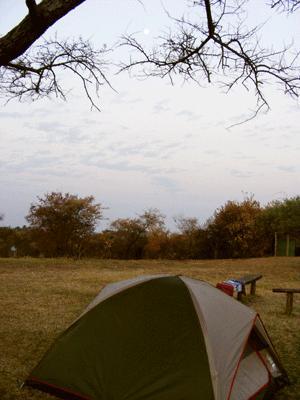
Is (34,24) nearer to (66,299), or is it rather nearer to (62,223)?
(66,299)

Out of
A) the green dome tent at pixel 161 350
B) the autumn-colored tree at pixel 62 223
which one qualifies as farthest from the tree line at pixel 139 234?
the green dome tent at pixel 161 350

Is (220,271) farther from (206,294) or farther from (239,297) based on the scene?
(206,294)

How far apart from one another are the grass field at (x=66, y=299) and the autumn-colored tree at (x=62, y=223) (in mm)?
4233

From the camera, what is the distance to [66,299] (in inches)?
410

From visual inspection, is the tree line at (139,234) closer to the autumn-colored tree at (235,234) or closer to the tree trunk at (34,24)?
the autumn-colored tree at (235,234)

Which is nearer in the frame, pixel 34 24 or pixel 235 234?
pixel 34 24

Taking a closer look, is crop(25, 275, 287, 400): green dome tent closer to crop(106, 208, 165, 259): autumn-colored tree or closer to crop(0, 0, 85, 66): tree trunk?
crop(0, 0, 85, 66): tree trunk

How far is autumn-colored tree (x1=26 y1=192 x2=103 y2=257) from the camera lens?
74.5 feet

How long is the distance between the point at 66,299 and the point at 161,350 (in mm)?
6113

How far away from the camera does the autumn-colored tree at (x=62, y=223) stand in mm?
22703

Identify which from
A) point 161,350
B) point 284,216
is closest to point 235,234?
point 284,216

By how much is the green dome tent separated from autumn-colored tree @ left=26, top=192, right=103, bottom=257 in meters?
17.6

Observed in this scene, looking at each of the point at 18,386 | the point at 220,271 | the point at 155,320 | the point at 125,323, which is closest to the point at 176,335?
the point at 155,320

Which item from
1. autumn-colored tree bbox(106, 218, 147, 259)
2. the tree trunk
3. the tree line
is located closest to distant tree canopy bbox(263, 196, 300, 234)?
the tree line
